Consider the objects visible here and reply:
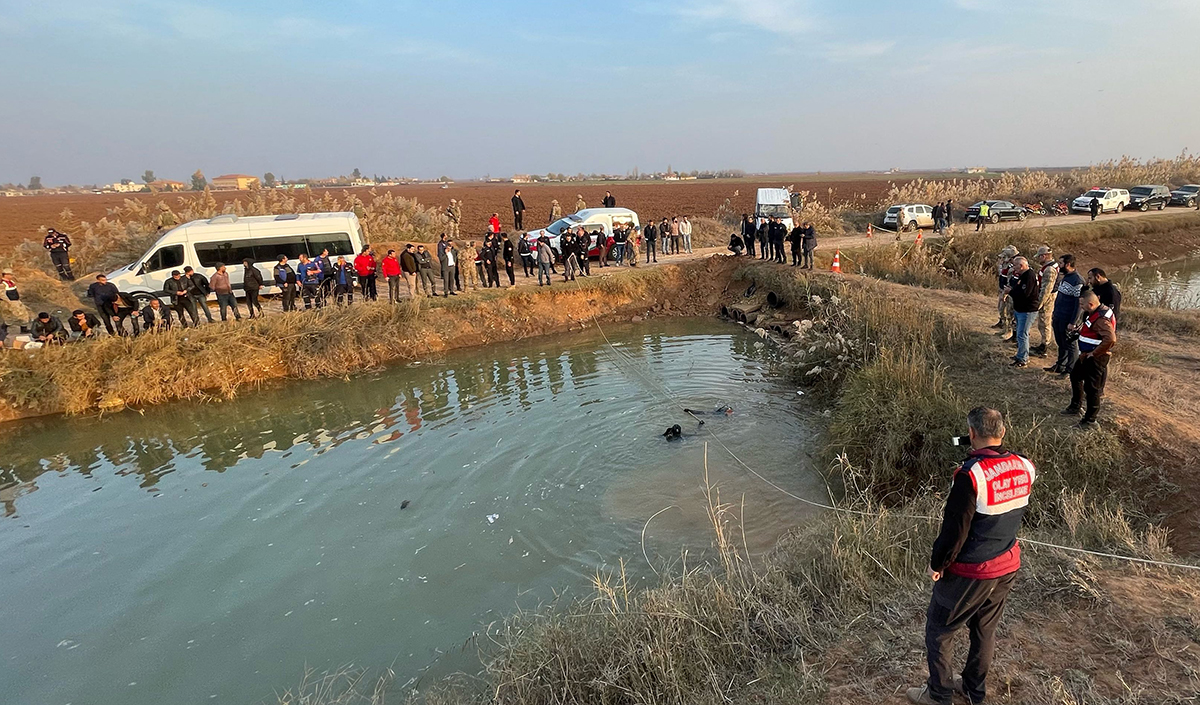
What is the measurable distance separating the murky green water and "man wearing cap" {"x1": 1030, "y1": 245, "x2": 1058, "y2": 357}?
7495 millimetres

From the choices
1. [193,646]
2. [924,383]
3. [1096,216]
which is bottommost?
[193,646]

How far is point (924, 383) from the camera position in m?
8.49

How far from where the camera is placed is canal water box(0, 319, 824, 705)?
5605mm

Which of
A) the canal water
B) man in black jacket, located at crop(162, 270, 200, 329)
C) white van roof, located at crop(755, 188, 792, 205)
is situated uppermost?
white van roof, located at crop(755, 188, 792, 205)

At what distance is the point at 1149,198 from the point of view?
31297 mm

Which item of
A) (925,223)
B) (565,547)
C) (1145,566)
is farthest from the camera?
(925,223)

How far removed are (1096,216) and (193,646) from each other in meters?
38.1

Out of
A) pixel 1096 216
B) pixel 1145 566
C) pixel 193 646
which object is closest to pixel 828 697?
pixel 1145 566

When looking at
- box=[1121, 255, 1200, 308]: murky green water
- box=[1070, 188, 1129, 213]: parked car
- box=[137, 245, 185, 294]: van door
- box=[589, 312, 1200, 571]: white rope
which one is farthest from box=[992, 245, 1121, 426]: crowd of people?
box=[1070, 188, 1129, 213]: parked car

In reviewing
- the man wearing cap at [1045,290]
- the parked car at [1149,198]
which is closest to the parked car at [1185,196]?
the parked car at [1149,198]

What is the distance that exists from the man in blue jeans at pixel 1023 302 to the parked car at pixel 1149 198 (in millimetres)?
31651

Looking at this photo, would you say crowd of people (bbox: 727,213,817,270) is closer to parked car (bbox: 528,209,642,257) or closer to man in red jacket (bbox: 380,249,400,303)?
parked car (bbox: 528,209,642,257)

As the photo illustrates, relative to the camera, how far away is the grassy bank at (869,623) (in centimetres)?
374

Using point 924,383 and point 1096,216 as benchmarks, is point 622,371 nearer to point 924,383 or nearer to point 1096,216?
point 924,383
